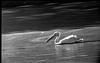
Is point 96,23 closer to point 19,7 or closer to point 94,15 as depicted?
point 94,15

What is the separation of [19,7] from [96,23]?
732mm

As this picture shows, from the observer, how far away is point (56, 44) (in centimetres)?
277

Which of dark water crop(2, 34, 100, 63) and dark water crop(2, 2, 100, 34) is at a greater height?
dark water crop(2, 2, 100, 34)

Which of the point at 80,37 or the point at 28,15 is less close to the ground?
the point at 28,15

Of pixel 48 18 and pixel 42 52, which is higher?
pixel 48 18

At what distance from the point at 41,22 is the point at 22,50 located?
0.31 m

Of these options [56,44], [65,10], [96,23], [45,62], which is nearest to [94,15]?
[96,23]

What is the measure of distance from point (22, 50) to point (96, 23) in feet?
2.41

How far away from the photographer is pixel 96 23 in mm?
2814

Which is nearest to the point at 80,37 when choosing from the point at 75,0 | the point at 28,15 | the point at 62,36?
the point at 62,36

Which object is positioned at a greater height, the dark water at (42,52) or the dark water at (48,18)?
the dark water at (48,18)

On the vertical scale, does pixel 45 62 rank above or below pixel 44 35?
below

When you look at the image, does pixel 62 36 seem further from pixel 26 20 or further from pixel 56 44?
pixel 26 20

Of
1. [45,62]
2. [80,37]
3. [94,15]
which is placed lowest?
[45,62]
